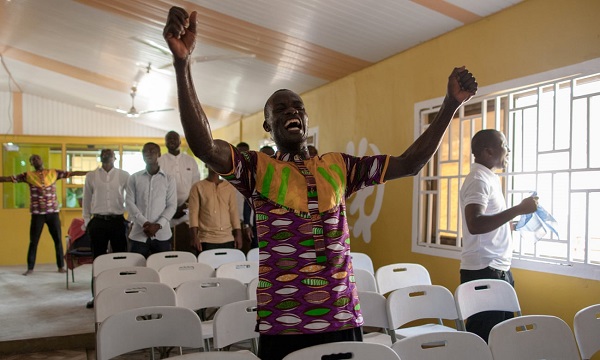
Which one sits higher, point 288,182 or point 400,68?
point 400,68

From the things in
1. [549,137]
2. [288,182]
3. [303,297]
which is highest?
[549,137]

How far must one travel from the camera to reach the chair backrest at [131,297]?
3016mm

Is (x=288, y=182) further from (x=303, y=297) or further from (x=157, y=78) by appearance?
(x=157, y=78)

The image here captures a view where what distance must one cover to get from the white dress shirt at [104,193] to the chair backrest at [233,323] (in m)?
3.39

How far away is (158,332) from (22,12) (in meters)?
5.72

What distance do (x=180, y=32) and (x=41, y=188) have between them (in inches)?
286

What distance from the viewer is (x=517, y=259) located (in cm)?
395

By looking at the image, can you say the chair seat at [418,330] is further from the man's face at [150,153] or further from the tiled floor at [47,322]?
the man's face at [150,153]

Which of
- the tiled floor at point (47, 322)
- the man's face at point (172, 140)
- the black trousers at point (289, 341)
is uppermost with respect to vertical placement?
the man's face at point (172, 140)

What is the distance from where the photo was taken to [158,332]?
96.8 inches

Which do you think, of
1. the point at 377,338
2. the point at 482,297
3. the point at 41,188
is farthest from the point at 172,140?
the point at 482,297

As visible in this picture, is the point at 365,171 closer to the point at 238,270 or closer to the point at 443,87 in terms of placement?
the point at 238,270

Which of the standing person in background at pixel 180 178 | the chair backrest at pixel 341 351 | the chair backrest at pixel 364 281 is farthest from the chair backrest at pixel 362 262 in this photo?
the chair backrest at pixel 341 351

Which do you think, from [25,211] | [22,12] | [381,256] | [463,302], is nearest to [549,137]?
[463,302]
